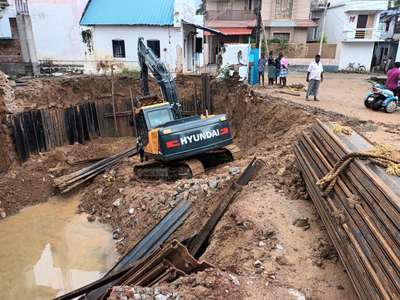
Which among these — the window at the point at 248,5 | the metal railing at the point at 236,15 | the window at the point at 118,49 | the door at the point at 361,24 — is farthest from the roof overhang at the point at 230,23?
the window at the point at 118,49

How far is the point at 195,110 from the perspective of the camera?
1703 cm

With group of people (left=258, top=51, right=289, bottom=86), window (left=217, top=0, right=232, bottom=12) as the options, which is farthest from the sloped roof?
window (left=217, top=0, right=232, bottom=12)

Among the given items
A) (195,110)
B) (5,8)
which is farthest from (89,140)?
(5,8)

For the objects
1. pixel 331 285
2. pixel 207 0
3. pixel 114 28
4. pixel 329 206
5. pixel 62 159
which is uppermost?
pixel 207 0

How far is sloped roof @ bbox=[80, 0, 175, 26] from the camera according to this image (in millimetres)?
19781

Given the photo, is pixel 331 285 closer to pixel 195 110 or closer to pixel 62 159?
pixel 62 159

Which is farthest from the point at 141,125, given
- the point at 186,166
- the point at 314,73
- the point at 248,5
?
the point at 248,5

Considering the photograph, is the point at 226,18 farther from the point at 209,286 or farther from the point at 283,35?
the point at 209,286

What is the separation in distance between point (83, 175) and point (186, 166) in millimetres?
4156

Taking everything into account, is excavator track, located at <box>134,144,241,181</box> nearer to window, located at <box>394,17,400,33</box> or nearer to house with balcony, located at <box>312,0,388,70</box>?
house with balcony, located at <box>312,0,388,70</box>

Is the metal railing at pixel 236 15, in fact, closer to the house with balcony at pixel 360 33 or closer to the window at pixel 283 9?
the window at pixel 283 9

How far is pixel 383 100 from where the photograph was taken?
1123 cm

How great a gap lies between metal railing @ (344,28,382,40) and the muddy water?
81.5 feet

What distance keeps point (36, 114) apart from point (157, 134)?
20.9 ft
